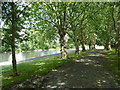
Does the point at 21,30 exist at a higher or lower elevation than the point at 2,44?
higher

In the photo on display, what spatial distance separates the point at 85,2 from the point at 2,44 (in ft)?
36.3

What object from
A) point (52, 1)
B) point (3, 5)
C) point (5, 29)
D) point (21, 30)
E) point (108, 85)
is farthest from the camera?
point (52, 1)

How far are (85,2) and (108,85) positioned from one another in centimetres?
1149

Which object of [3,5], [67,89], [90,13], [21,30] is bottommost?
[67,89]

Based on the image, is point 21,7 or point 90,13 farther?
point 90,13

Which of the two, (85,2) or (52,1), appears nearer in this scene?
(52,1)

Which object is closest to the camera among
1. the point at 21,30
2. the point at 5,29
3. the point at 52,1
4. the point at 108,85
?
the point at 108,85

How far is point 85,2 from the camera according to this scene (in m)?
14.9

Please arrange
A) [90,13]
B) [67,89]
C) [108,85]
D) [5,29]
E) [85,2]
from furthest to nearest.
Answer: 1. [90,13]
2. [85,2]
3. [5,29]
4. [108,85]
5. [67,89]

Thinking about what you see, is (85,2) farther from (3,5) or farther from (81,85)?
(81,85)

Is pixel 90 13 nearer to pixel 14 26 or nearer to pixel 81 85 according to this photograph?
pixel 14 26

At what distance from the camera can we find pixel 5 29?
7.95 metres

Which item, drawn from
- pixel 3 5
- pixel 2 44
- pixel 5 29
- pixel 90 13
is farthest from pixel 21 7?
pixel 90 13

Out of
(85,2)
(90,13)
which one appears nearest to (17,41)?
(85,2)
